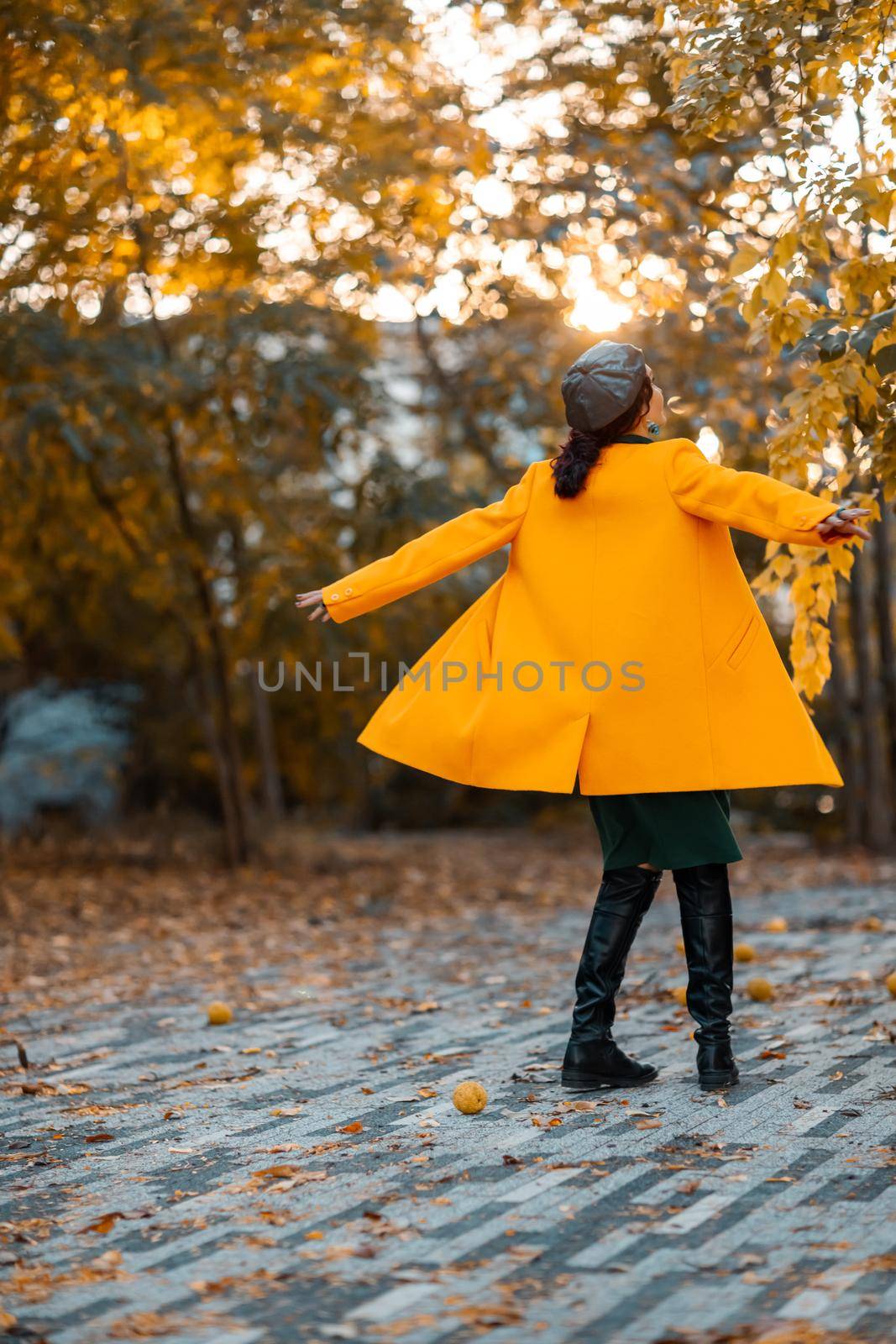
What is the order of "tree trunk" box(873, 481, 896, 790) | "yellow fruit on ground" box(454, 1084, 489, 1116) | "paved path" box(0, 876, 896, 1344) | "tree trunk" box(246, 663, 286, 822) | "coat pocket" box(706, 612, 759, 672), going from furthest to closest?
"tree trunk" box(246, 663, 286, 822) → "tree trunk" box(873, 481, 896, 790) → "coat pocket" box(706, 612, 759, 672) → "yellow fruit on ground" box(454, 1084, 489, 1116) → "paved path" box(0, 876, 896, 1344)

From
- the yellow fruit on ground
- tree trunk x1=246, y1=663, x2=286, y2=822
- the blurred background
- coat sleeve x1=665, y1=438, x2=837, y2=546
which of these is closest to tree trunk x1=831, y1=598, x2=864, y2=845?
the blurred background

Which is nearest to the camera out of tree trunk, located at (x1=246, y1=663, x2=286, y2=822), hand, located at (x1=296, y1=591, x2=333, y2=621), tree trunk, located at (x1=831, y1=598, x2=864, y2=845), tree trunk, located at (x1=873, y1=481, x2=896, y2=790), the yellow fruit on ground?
the yellow fruit on ground

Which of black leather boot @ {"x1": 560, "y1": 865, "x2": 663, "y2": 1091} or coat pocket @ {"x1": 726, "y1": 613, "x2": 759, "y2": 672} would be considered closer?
coat pocket @ {"x1": 726, "y1": 613, "x2": 759, "y2": 672}

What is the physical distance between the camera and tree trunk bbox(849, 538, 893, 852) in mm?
9938

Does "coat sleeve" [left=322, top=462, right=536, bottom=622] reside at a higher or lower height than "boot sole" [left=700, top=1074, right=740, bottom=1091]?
higher

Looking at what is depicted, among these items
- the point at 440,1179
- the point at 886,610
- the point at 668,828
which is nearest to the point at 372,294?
the point at 886,610

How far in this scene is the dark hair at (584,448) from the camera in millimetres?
3822

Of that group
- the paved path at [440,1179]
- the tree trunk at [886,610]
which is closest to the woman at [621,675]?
the paved path at [440,1179]

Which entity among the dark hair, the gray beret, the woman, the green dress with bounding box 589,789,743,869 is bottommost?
the green dress with bounding box 589,789,743,869

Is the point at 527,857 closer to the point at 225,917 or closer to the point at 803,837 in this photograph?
the point at 803,837

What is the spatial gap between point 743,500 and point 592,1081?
63.5 inches

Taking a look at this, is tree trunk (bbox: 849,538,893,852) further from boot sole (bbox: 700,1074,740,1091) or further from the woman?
boot sole (bbox: 700,1074,740,1091)

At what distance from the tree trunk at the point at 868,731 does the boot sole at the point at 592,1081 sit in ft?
20.3

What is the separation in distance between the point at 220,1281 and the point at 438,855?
979cm
